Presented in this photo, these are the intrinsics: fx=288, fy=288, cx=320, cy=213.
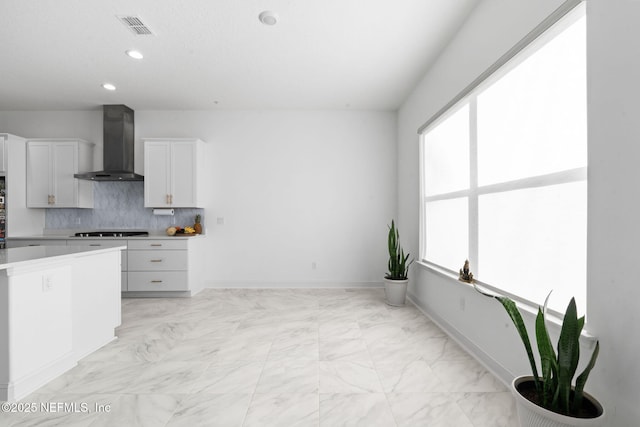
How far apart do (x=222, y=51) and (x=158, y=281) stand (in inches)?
124

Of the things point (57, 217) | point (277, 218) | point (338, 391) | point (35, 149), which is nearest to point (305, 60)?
point (277, 218)

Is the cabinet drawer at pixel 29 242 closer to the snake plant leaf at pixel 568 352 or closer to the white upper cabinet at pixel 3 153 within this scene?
the white upper cabinet at pixel 3 153

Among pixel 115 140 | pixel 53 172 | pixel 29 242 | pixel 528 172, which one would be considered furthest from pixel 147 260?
pixel 528 172

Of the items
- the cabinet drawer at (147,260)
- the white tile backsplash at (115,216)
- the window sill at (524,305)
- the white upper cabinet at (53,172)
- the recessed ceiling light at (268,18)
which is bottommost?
the cabinet drawer at (147,260)

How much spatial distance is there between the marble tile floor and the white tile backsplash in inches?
69.4

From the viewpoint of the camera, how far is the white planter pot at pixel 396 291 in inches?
144

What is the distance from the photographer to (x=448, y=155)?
118 inches

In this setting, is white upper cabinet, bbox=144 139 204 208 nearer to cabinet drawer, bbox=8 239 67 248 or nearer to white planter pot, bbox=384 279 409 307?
cabinet drawer, bbox=8 239 67 248

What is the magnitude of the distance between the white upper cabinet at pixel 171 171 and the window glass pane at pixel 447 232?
131 inches

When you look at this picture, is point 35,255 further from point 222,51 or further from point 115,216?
point 115,216

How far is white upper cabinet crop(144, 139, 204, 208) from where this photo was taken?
14.2 ft

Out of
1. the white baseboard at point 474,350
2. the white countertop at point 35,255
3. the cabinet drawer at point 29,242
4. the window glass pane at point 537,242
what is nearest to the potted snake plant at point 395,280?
the white baseboard at point 474,350

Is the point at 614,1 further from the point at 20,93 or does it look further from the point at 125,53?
the point at 20,93

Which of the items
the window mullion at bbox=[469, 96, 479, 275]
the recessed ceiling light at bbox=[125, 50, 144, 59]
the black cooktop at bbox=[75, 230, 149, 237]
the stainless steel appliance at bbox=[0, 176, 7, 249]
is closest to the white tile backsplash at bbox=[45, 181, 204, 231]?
the black cooktop at bbox=[75, 230, 149, 237]
